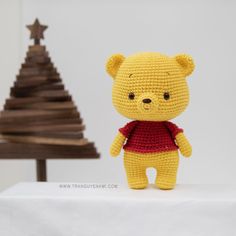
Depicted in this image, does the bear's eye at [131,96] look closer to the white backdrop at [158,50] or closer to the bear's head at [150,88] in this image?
the bear's head at [150,88]

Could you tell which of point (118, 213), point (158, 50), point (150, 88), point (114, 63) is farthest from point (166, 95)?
point (158, 50)

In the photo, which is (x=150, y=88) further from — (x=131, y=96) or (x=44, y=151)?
(x=44, y=151)

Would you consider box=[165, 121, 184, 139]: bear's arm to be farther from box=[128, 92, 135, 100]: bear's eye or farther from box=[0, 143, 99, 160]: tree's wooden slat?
box=[0, 143, 99, 160]: tree's wooden slat

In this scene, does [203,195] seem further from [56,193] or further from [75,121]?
[75,121]

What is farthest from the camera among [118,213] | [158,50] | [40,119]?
[158,50]

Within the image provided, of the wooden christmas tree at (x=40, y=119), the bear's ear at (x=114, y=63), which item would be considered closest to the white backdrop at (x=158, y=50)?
the wooden christmas tree at (x=40, y=119)

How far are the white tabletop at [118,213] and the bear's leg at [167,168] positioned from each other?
0.03 metres

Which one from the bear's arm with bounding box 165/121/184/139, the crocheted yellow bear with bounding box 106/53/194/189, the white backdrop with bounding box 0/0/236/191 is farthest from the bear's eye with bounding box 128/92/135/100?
the white backdrop with bounding box 0/0/236/191

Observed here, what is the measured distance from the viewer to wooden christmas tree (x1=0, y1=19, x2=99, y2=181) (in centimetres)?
110

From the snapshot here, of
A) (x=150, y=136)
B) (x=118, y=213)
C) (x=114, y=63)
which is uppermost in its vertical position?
(x=114, y=63)

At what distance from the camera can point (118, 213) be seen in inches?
31.0

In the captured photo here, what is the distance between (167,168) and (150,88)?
17 cm

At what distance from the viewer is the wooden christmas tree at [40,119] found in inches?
43.2

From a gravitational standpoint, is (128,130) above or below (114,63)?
below
